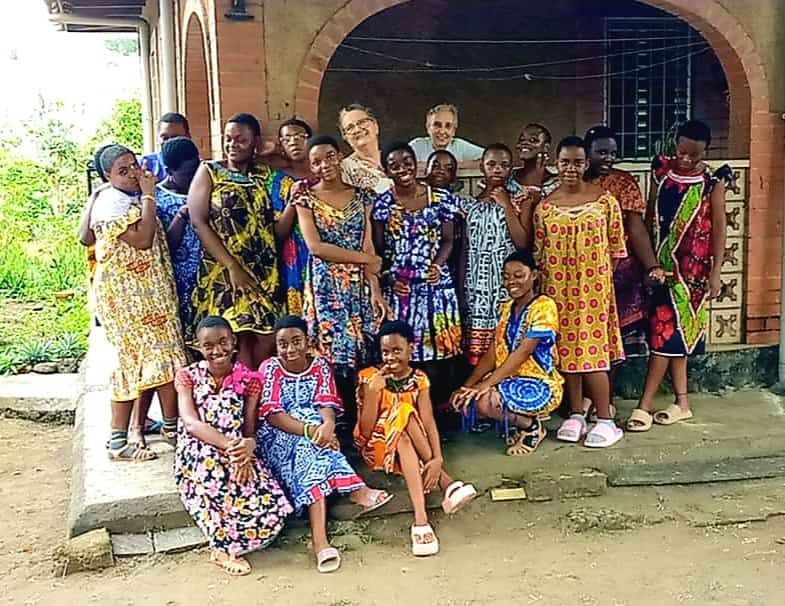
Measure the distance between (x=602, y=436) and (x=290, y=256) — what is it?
180cm

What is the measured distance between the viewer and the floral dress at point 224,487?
13.4 feet

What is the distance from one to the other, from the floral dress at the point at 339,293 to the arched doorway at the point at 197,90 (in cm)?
293

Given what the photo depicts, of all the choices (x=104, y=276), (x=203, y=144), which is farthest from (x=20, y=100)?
(x=104, y=276)

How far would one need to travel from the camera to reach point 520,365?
4.66 meters

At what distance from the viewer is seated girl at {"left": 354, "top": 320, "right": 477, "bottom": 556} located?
4.26 meters

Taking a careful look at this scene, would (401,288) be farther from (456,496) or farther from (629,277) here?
(629,277)

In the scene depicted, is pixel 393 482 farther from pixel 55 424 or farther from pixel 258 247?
pixel 55 424

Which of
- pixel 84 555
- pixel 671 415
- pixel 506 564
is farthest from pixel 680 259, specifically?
pixel 84 555

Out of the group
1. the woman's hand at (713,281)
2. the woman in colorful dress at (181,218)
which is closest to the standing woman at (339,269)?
the woman in colorful dress at (181,218)

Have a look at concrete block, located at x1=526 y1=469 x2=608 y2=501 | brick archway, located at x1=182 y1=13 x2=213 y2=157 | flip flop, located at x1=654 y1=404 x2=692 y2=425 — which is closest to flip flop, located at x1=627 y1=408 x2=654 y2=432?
flip flop, located at x1=654 y1=404 x2=692 y2=425

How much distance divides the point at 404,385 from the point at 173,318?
1170 millimetres

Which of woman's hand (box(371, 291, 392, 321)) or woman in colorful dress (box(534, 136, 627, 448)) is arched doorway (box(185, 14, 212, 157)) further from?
woman in colorful dress (box(534, 136, 627, 448))

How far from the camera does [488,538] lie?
432cm

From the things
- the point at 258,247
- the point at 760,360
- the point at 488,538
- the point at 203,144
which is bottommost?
the point at 488,538
